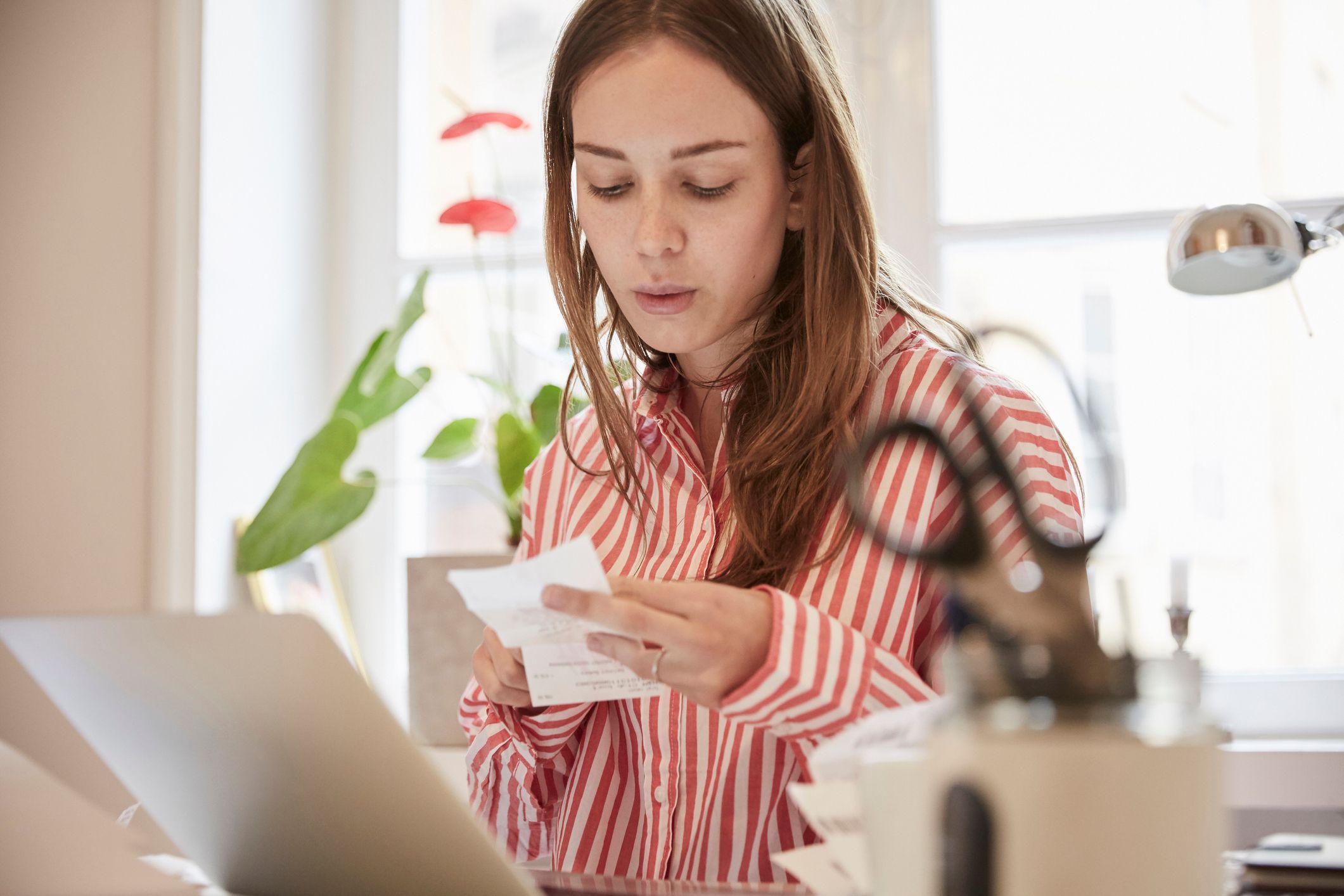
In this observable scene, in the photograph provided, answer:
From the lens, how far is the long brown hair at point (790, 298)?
3.22 feet

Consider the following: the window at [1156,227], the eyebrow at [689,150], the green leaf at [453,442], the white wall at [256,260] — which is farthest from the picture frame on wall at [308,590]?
the eyebrow at [689,150]

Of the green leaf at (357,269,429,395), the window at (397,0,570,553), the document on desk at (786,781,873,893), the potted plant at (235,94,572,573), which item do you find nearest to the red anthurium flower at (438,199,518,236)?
the potted plant at (235,94,572,573)

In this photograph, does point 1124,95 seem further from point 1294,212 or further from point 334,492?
point 334,492

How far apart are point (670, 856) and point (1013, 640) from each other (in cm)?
63

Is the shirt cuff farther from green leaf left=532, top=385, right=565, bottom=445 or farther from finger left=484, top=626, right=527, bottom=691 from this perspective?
green leaf left=532, top=385, right=565, bottom=445

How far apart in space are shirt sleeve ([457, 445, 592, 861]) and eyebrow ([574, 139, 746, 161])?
17.6 inches

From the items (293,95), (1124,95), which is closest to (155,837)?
(293,95)

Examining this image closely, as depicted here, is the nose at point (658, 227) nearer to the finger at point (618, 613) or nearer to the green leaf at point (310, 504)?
the finger at point (618, 613)

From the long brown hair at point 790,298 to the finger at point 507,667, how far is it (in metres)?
0.18

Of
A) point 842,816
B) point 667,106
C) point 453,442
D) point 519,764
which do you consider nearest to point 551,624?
point 842,816

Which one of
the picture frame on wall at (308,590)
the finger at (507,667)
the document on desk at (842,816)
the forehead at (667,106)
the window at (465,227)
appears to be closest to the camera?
the document on desk at (842,816)

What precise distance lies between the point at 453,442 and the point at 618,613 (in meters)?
1.25

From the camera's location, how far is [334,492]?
175 cm

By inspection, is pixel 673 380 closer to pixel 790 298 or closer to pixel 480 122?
pixel 790 298
